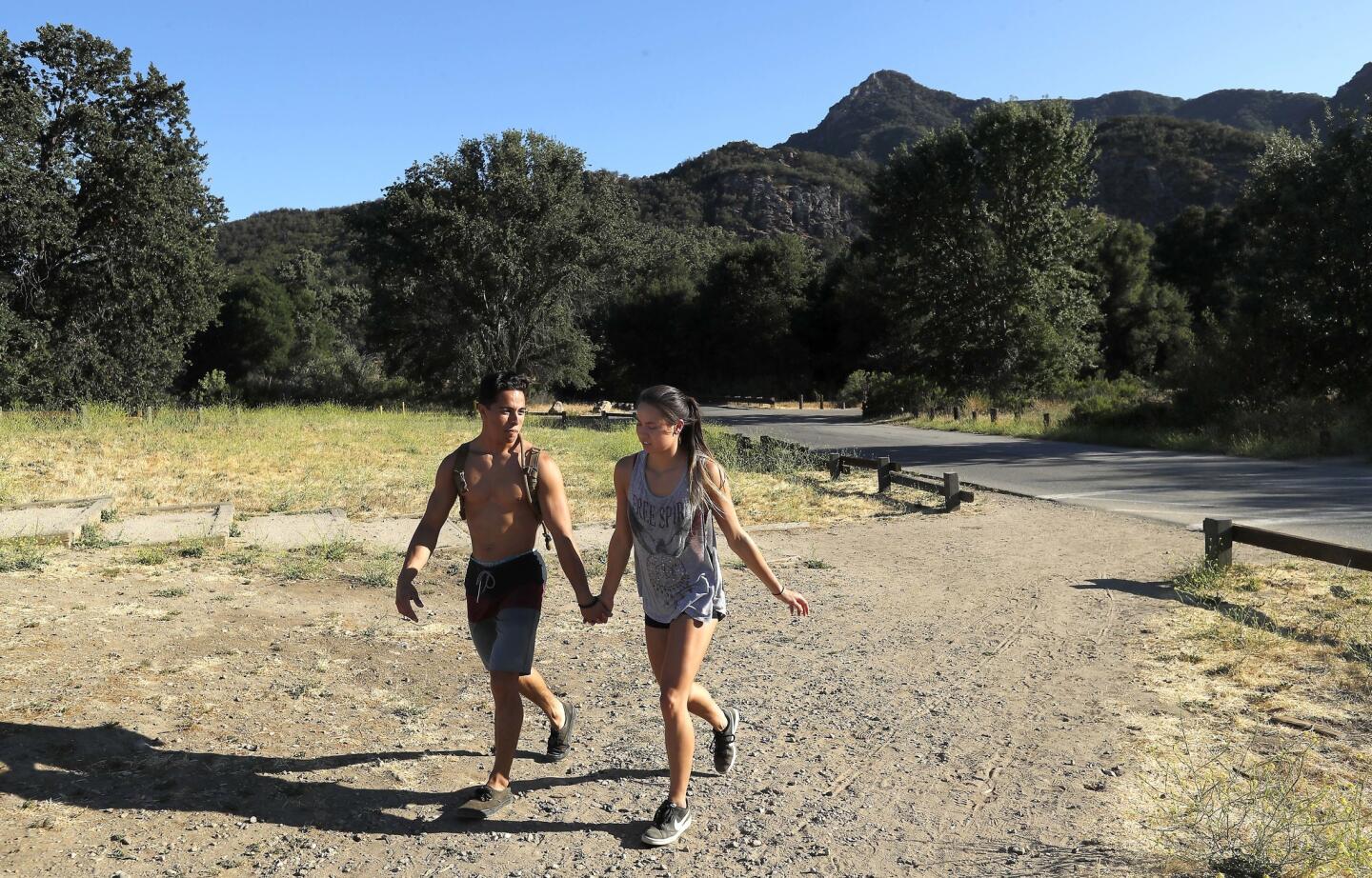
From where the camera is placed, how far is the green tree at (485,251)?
43.8 metres

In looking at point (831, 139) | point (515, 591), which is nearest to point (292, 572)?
point (515, 591)

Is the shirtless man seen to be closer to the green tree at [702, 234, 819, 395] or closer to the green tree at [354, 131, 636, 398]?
the green tree at [354, 131, 636, 398]

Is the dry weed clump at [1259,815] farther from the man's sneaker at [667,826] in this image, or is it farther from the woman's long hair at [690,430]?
the woman's long hair at [690,430]

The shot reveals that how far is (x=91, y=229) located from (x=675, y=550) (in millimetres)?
34201

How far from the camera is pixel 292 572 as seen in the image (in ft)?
27.2

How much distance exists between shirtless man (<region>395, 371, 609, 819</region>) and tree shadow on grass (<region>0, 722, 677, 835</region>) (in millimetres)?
324

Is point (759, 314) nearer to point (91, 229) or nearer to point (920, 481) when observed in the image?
point (91, 229)

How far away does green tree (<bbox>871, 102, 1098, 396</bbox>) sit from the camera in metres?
39.0

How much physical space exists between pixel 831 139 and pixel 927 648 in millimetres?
184678

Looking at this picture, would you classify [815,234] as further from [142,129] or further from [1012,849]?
[1012,849]

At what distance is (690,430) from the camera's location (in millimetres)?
3838

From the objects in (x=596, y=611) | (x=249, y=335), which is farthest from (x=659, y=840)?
(x=249, y=335)

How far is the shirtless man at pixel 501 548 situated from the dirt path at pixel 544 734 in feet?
1.44

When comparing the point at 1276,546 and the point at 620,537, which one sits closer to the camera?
the point at 620,537
